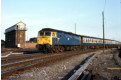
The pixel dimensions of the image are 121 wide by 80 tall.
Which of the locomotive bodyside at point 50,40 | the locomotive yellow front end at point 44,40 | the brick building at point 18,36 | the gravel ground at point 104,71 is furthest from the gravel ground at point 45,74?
the brick building at point 18,36

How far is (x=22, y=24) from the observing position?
203 feet

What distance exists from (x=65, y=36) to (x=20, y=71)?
58.0 ft

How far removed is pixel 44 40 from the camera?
2197 centimetres

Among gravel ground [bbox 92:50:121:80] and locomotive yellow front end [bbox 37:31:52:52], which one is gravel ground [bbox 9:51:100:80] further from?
locomotive yellow front end [bbox 37:31:52:52]

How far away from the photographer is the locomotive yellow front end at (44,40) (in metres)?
21.6

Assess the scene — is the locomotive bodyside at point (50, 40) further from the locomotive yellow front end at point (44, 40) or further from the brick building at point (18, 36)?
the brick building at point (18, 36)

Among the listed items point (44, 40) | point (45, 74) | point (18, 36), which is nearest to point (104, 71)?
point (45, 74)

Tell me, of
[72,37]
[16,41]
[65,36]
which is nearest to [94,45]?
[72,37]

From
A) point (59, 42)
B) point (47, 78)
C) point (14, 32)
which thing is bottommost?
point (47, 78)

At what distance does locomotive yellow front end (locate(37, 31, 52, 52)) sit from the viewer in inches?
851

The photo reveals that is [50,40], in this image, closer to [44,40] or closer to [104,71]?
[44,40]

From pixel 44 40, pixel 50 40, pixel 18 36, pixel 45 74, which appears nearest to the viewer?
pixel 45 74

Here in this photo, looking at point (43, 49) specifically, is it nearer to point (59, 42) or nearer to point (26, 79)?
point (59, 42)

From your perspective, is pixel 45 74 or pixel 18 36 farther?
pixel 18 36
